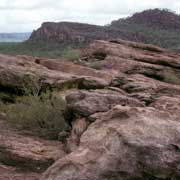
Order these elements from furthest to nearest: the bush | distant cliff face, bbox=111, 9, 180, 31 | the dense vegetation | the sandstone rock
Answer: distant cliff face, bbox=111, 9, 180, 31 < the dense vegetation < the bush < the sandstone rock

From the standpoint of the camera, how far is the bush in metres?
11.5

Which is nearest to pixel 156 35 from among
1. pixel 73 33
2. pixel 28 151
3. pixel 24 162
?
pixel 73 33

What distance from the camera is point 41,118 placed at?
1196 centimetres

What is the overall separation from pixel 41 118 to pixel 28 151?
2.36 metres

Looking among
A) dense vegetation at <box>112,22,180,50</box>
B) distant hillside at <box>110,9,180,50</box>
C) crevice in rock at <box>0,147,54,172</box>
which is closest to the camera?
crevice in rock at <box>0,147,54,172</box>

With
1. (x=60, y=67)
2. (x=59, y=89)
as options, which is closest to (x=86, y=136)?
(x=59, y=89)

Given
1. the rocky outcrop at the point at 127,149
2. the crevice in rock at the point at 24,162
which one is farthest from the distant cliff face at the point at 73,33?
the rocky outcrop at the point at 127,149

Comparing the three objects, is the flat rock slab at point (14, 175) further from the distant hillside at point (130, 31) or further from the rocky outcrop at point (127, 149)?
the distant hillside at point (130, 31)

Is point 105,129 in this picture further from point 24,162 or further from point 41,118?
point 41,118

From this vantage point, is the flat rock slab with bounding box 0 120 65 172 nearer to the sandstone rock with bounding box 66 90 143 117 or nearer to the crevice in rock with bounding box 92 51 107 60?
the sandstone rock with bounding box 66 90 143 117

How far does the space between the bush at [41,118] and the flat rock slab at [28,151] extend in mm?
653

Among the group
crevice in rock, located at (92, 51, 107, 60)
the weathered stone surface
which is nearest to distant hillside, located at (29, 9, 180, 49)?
crevice in rock, located at (92, 51, 107, 60)

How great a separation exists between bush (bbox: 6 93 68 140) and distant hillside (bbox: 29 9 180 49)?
37.3 metres

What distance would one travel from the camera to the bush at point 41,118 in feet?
37.6
